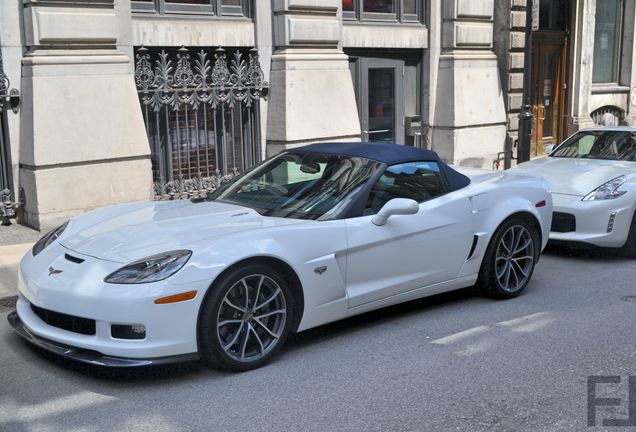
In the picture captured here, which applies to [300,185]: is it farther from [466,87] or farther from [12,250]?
[466,87]

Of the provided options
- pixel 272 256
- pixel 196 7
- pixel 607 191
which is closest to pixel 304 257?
pixel 272 256

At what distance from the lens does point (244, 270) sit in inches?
186

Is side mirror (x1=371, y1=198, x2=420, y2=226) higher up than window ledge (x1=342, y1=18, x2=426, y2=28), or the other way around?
window ledge (x1=342, y1=18, x2=426, y2=28)

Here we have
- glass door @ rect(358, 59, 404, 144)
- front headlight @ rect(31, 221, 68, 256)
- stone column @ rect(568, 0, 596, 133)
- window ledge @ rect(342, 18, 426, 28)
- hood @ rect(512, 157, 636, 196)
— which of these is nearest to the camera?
front headlight @ rect(31, 221, 68, 256)

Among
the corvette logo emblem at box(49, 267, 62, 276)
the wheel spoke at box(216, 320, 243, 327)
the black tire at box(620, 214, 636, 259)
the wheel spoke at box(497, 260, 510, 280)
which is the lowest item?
the black tire at box(620, 214, 636, 259)

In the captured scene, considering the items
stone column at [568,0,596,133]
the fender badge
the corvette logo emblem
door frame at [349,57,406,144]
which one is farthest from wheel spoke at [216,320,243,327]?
stone column at [568,0,596,133]

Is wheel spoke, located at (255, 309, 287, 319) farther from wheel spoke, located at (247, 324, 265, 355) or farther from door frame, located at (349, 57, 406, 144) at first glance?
door frame, located at (349, 57, 406, 144)

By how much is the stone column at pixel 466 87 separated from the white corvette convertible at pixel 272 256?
7.63 m

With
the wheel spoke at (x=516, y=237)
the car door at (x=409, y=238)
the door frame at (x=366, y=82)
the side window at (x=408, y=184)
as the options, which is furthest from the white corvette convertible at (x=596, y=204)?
the door frame at (x=366, y=82)

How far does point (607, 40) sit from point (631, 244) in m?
12.6

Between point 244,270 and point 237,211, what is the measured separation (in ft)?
3.00

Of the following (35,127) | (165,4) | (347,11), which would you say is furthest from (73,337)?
(347,11)

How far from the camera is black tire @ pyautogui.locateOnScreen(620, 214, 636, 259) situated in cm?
820

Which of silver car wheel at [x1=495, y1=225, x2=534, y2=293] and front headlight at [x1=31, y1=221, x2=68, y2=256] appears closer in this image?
front headlight at [x1=31, y1=221, x2=68, y2=256]
